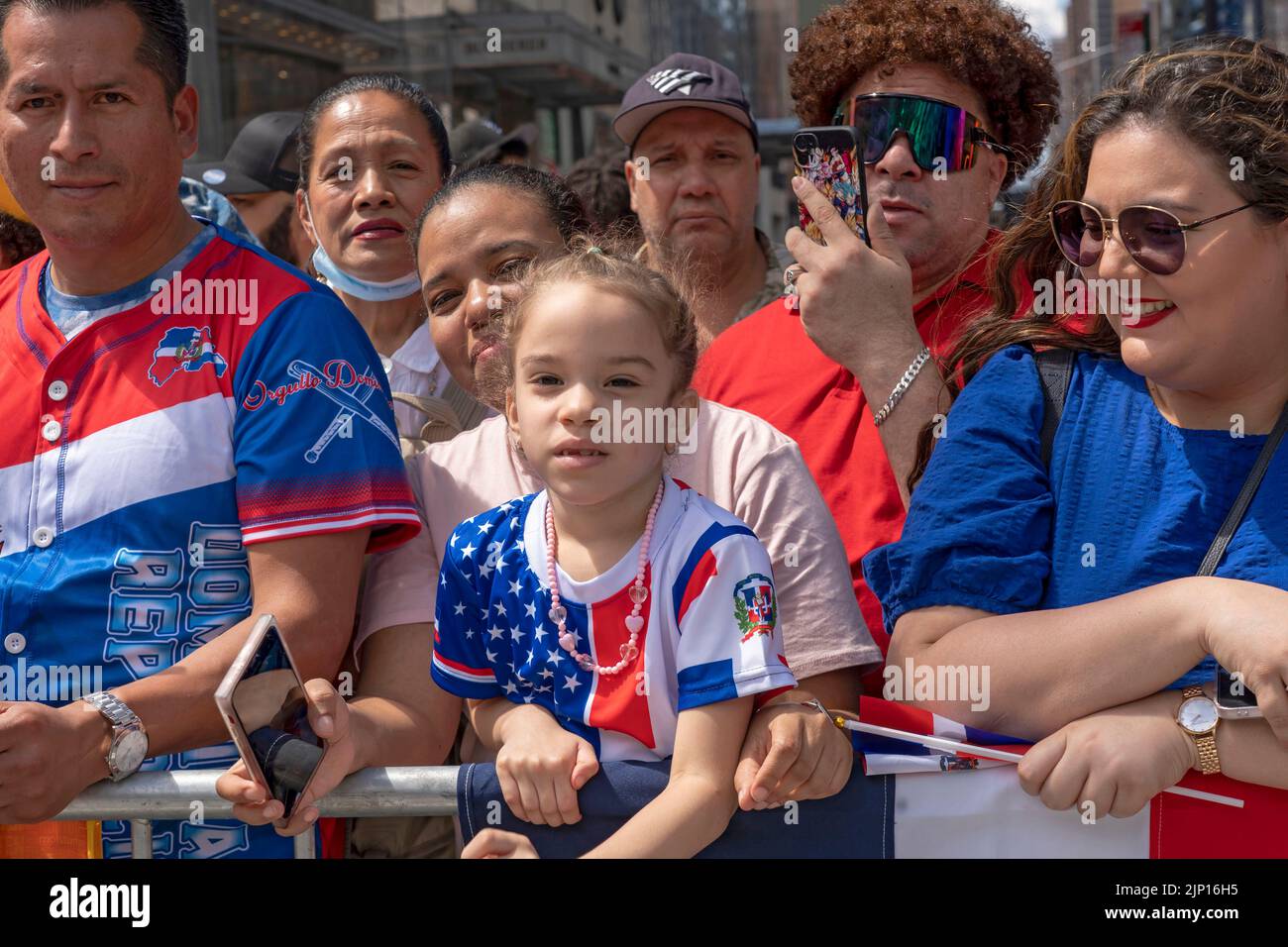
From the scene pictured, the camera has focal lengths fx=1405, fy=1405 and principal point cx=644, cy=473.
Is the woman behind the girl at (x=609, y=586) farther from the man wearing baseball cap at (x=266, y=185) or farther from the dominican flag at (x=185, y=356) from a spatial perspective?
the man wearing baseball cap at (x=266, y=185)

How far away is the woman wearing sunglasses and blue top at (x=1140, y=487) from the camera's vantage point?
79.7 inches

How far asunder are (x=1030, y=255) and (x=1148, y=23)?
11.9 metres

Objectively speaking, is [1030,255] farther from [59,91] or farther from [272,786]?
[59,91]

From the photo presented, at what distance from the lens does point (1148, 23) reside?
13.1 meters

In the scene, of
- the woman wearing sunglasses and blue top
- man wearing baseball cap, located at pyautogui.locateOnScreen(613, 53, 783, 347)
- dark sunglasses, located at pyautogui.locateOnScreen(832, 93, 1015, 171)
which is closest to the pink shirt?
the woman wearing sunglasses and blue top

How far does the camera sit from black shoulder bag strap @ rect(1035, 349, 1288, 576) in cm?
211

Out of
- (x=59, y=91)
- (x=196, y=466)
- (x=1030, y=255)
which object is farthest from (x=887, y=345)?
(x=59, y=91)

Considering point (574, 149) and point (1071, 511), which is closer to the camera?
point (1071, 511)

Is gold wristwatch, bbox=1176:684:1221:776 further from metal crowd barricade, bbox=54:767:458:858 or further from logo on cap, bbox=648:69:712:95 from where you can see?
logo on cap, bbox=648:69:712:95

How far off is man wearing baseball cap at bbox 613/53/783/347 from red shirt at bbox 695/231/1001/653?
1.09m

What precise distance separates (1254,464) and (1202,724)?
1.39 feet

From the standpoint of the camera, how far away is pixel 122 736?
2277 mm

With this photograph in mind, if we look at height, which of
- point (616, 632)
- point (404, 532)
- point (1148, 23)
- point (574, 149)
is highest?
point (1148, 23)

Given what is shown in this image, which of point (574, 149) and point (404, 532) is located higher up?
point (574, 149)
